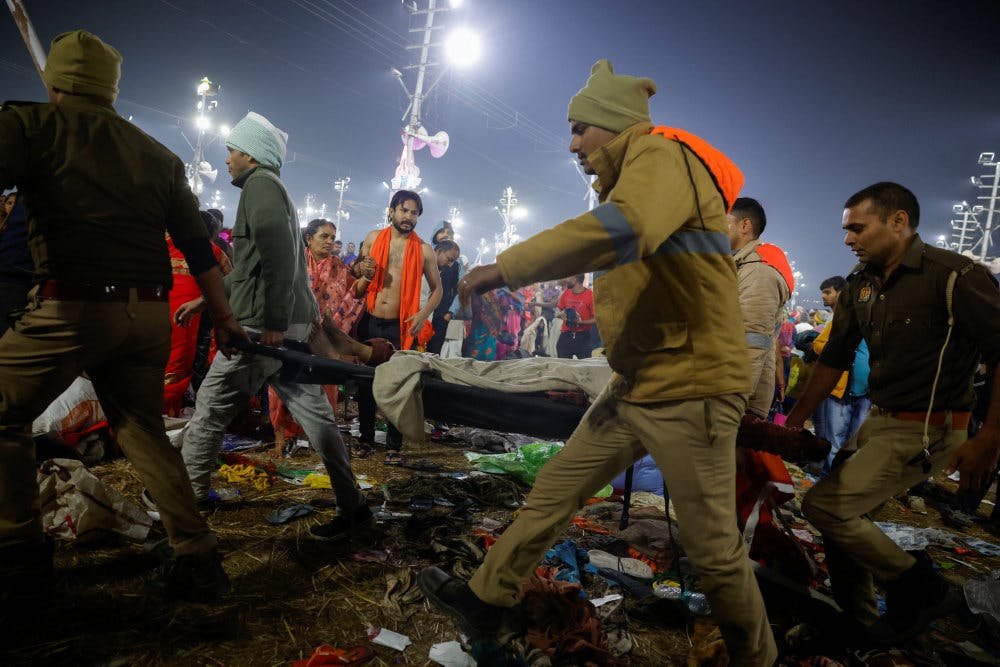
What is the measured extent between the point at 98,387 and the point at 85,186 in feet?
3.02

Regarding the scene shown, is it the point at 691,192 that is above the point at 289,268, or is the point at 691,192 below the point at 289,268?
above

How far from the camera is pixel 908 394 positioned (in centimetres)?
248

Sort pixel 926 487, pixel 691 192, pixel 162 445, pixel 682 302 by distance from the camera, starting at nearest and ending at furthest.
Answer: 1. pixel 691 192
2. pixel 682 302
3. pixel 162 445
4. pixel 926 487

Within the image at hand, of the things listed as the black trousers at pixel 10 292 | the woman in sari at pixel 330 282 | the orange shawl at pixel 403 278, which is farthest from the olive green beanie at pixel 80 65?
the woman in sari at pixel 330 282

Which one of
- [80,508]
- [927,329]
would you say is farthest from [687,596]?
[80,508]

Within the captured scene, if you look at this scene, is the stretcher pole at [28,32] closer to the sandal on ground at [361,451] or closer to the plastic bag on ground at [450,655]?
the sandal on ground at [361,451]

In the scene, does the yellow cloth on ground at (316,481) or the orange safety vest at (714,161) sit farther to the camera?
the yellow cloth on ground at (316,481)

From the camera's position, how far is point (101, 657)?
1.92 m

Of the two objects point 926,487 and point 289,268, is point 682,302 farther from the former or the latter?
point 926,487

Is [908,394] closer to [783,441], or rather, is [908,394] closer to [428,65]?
[783,441]

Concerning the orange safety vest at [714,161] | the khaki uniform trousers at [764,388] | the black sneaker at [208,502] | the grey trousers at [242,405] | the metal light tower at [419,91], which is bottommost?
the black sneaker at [208,502]

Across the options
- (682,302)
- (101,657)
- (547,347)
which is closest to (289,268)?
(101,657)

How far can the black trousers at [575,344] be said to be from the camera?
9898 mm

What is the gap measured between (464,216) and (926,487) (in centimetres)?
13813
